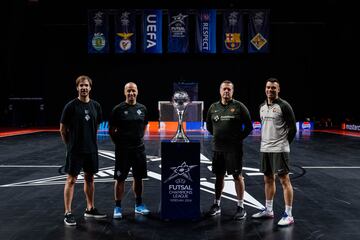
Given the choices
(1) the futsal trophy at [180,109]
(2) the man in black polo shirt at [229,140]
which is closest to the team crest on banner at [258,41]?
(2) the man in black polo shirt at [229,140]

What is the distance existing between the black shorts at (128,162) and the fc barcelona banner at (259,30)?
14.0 metres

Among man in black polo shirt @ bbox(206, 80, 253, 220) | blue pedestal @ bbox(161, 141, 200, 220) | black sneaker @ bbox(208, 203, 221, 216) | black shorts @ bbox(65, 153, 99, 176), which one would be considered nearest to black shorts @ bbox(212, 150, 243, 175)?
man in black polo shirt @ bbox(206, 80, 253, 220)

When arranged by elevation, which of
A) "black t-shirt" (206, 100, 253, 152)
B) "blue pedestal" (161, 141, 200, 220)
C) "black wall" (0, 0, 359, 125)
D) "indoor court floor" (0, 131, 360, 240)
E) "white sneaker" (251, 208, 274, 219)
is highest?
"black wall" (0, 0, 359, 125)

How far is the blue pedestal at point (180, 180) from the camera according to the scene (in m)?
4.14

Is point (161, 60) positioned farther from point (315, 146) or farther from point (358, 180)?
point (358, 180)

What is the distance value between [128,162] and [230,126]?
1.39 meters

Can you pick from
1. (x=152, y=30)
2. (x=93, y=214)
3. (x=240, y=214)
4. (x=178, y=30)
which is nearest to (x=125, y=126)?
(x=93, y=214)

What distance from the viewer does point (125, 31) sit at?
17.0m

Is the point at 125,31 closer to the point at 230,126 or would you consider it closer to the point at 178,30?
the point at 178,30

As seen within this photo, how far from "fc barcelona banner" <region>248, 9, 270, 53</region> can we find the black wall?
3.97 m

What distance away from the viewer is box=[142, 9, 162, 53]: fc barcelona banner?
16.7 metres

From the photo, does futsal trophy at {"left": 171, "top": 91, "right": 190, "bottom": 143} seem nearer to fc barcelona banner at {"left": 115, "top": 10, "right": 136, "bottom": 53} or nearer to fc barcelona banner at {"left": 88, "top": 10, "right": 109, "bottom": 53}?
fc barcelona banner at {"left": 115, "top": 10, "right": 136, "bottom": 53}

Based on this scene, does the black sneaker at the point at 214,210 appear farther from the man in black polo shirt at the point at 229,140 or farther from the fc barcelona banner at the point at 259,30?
the fc barcelona banner at the point at 259,30

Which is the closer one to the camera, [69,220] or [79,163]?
[69,220]
